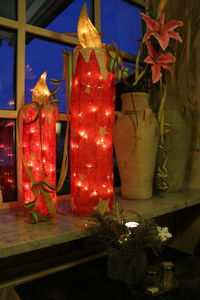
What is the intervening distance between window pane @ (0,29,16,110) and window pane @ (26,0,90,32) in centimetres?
14

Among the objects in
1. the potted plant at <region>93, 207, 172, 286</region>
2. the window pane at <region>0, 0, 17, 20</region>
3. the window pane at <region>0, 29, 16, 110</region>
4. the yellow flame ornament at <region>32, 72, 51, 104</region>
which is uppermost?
the window pane at <region>0, 0, 17, 20</region>

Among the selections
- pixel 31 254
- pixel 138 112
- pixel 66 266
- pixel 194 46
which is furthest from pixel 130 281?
pixel 194 46

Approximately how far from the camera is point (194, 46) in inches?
60.8

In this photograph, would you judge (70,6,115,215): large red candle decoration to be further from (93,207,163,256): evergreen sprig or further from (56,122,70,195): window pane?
(56,122,70,195): window pane

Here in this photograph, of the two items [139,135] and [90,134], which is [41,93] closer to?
[90,134]

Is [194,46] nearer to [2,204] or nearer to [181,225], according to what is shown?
[181,225]

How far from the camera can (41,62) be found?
1.28 meters

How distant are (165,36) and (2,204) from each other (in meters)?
0.90

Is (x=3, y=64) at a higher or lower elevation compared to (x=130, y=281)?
higher

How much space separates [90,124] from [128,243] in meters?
0.41

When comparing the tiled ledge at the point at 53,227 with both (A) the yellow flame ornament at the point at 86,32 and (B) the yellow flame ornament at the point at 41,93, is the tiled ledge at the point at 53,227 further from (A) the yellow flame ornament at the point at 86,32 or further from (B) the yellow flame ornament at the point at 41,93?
(A) the yellow flame ornament at the point at 86,32

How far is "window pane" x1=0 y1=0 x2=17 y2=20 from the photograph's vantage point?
1166 mm

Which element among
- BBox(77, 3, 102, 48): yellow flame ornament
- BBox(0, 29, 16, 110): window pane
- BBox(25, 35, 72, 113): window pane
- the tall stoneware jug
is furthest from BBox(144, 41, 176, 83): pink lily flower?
BBox(0, 29, 16, 110): window pane

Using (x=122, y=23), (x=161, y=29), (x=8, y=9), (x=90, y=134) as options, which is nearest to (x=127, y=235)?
(x=90, y=134)
